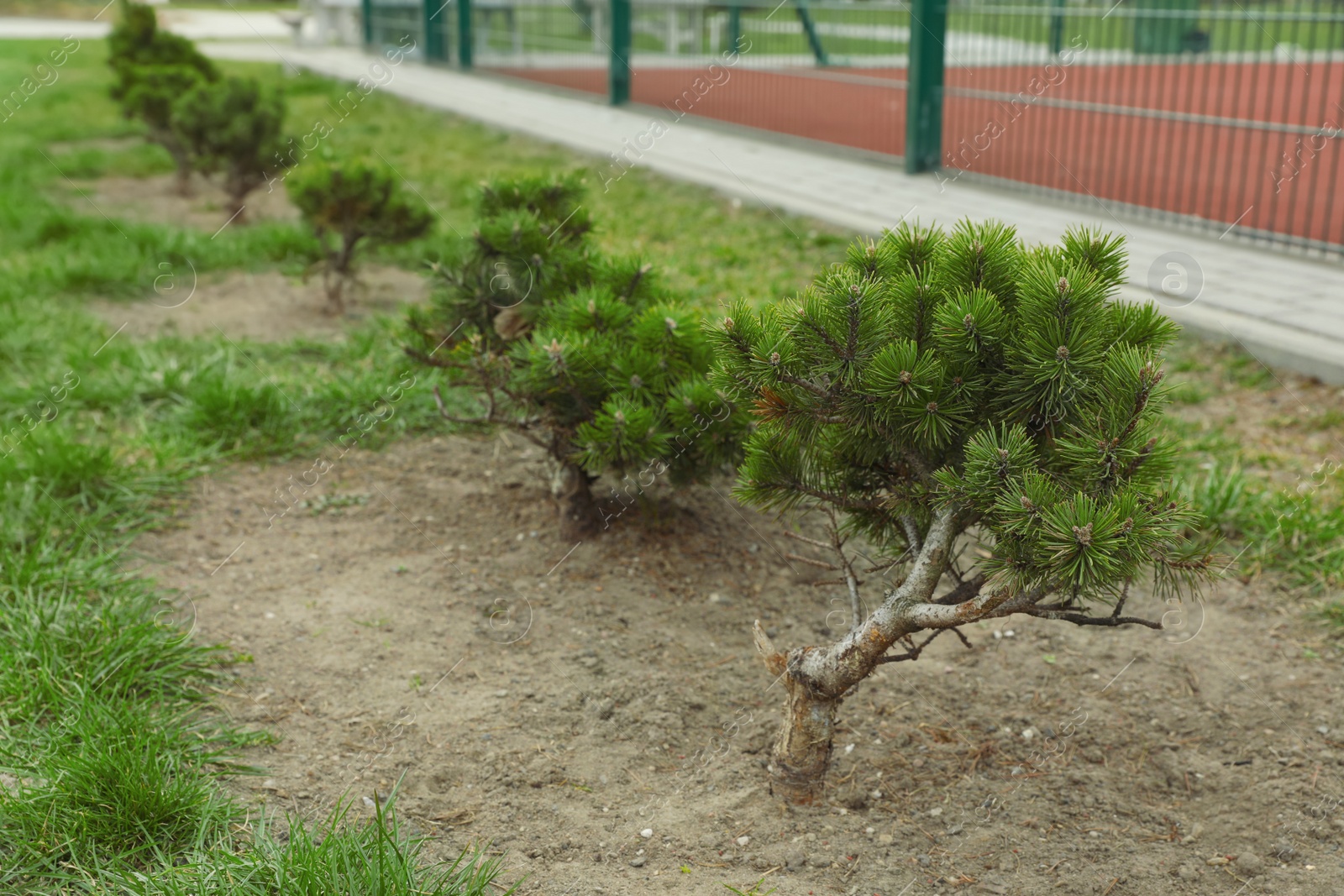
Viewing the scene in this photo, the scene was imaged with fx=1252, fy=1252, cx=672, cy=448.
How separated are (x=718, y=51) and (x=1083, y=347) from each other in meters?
11.7

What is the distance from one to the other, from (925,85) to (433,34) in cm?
1229

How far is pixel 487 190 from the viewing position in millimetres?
4648

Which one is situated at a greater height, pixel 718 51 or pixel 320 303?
pixel 718 51

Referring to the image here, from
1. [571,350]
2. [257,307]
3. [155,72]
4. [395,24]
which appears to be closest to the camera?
[571,350]

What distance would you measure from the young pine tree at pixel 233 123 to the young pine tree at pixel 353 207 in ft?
6.93

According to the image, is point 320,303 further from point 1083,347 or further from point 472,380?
point 1083,347

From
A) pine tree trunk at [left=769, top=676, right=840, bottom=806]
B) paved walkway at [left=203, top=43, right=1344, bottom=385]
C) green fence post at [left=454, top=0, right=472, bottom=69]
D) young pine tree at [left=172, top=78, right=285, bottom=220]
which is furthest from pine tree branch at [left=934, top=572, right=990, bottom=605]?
green fence post at [left=454, top=0, right=472, bottom=69]

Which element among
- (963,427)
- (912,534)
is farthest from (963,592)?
(963,427)

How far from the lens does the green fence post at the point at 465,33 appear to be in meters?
18.7

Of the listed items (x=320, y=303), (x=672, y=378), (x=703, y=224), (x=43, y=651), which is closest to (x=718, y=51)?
(x=703, y=224)

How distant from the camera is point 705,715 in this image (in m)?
3.51

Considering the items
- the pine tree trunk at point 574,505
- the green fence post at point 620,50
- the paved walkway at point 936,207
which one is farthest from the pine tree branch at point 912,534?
the green fence post at point 620,50

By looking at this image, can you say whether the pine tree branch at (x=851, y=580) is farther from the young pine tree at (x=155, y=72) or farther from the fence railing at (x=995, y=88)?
the young pine tree at (x=155, y=72)

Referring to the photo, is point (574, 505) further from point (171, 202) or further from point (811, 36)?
point (811, 36)
